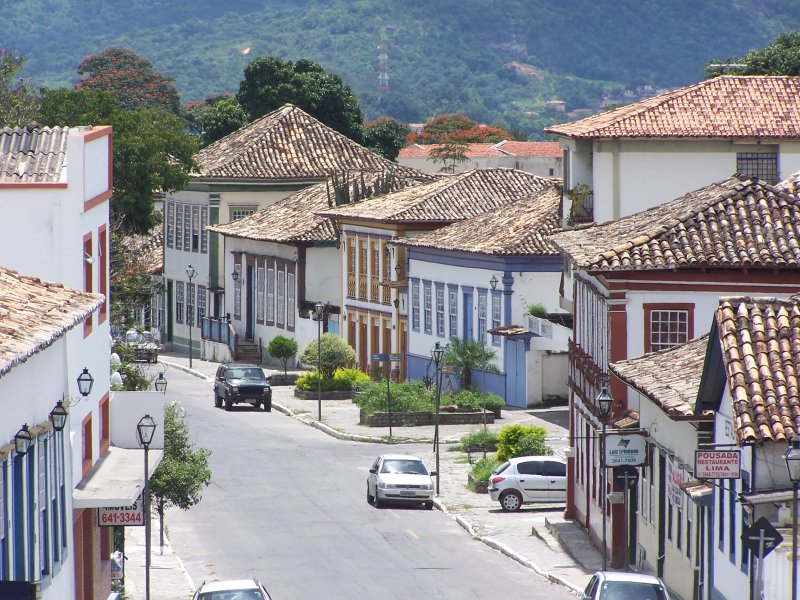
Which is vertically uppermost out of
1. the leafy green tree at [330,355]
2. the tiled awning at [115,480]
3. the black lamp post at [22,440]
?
the black lamp post at [22,440]

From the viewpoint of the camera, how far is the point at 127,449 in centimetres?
3219

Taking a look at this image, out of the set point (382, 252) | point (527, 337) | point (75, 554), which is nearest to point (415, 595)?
point (75, 554)

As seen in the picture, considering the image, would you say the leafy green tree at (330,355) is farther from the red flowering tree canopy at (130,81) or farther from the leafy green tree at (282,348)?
the red flowering tree canopy at (130,81)

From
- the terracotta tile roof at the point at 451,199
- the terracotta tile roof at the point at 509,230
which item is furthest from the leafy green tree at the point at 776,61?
the terracotta tile roof at the point at 509,230

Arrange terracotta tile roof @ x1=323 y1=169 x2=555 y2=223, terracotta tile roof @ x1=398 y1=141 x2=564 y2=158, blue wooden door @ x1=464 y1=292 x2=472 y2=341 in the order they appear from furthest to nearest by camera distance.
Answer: terracotta tile roof @ x1=398 y1=141 x2=564 y2=158
terracotta tile roof @ x1=323 y1=169 x2=555 y2=223
blue wooden door @ x1=464 y1=292 x2=472 y2=341

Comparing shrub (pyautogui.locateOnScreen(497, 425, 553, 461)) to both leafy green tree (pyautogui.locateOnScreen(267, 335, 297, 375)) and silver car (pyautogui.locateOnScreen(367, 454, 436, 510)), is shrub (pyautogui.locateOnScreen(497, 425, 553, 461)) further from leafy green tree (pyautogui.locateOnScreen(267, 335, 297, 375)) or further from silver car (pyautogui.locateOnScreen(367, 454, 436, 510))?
leafy green tree (pyautogui.locateOnScreen(267, 335, 297, 375))

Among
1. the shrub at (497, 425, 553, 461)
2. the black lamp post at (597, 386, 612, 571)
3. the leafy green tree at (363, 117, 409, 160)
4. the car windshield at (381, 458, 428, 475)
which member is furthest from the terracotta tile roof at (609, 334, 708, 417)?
the leafy green tree at (363, 117, 409, 160)

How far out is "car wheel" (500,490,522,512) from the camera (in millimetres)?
42156

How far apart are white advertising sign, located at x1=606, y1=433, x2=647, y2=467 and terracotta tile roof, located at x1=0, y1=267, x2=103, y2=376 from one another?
10.4 m

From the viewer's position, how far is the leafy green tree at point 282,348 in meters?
68.2

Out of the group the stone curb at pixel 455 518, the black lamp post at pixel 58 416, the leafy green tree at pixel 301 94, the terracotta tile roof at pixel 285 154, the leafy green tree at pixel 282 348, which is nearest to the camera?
the black lamp post at pixel 58 416

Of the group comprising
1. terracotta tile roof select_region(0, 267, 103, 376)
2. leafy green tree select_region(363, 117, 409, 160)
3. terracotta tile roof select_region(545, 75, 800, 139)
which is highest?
leafy green tree select_region(363, 117, 409, 160)

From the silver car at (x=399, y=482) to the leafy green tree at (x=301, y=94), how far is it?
52349mm

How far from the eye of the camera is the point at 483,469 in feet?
148
